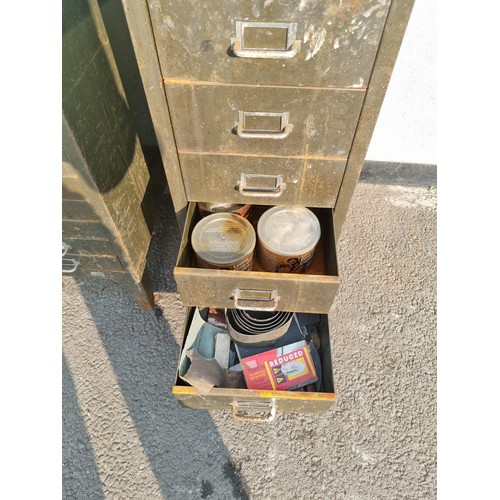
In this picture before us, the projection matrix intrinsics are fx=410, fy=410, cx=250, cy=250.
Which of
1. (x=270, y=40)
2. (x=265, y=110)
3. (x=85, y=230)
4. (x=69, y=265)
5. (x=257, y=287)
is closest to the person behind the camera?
(x=270, y=40)

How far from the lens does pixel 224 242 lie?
135cm

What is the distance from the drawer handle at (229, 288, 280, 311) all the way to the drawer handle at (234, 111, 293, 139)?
44 cm

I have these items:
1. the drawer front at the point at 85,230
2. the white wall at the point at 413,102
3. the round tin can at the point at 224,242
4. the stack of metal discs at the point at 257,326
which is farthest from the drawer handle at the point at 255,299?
the white wall at the point at 413,102

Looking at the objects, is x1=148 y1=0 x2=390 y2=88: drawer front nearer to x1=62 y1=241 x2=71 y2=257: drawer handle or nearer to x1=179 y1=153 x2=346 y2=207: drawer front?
x1=179 y1=153 x2=346 y2=207: drawer front

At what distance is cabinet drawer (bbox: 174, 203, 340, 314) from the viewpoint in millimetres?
1169

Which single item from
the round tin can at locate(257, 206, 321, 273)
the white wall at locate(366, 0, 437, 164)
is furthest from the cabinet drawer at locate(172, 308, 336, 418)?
the white wall at locate(366, 0, 437, 164)

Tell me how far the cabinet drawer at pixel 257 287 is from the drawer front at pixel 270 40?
0.49 m

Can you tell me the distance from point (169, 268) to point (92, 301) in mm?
391

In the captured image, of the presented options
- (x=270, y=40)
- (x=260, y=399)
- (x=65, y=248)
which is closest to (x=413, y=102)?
(x=270, y=40)

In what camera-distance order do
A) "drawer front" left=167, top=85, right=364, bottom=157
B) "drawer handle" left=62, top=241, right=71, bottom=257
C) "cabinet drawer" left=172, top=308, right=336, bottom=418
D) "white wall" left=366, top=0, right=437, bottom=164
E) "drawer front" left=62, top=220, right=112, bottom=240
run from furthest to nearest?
1. "white wall" left=366, top=0, right=437, bottom=164
2. "drawer handle" left=62, top=241, right=71, bottom=257
3. "drawer front" left=62, top=220, right=112, bottom=240
4. "cabinet drawer" left=172, top=308, right=336, bottom=418
5. "drawer front" left=167, top=85, right=364, bottom=157

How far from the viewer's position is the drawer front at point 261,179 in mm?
1187

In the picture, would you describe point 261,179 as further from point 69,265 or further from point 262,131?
point 69,265

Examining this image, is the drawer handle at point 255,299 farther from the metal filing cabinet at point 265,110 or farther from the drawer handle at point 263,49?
the drawer handle at point 263,49

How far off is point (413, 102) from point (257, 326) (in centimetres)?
143
